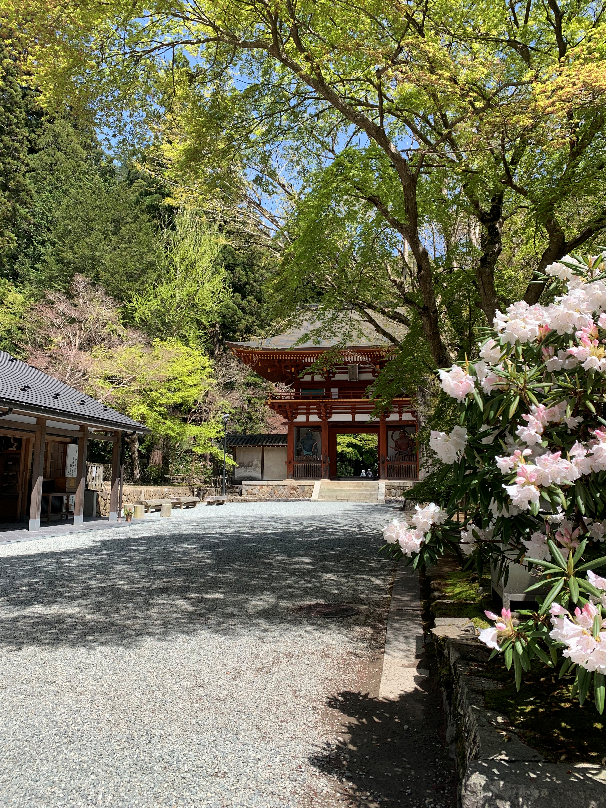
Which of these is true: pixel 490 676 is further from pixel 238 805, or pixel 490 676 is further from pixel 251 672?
pixel 251 672

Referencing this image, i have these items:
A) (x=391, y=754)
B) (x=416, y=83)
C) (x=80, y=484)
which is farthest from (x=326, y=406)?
(x=391, y=754)

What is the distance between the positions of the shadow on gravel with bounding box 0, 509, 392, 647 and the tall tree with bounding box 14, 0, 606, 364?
2.99 metres

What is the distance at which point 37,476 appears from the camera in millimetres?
10820

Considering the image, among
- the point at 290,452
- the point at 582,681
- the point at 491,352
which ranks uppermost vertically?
the point at 491,352

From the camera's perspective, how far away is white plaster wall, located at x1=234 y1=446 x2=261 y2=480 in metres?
26.3

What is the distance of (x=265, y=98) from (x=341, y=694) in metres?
6.42

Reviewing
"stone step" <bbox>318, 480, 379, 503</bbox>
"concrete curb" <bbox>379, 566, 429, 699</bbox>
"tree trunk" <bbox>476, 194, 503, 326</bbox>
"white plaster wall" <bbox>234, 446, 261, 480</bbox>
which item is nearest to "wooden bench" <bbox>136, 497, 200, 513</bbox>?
"stone step" <bbox>318, 480, 379, 503</bbox>

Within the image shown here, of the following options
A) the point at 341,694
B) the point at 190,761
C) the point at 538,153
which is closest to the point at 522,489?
the point at 190,761

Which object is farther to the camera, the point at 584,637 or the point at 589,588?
the point at 589,588

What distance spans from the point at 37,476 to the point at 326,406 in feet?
45.1

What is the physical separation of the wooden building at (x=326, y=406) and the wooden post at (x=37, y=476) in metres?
11.2

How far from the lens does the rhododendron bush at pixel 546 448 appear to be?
5.37ft

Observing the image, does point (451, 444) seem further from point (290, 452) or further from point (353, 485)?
point (290, 452)

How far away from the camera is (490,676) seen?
2445mm
